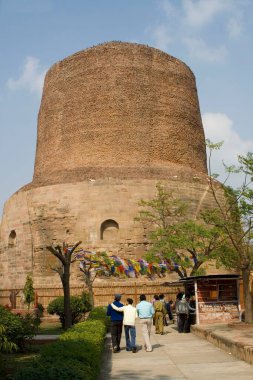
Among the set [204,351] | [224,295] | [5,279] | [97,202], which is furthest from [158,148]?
[204,351]

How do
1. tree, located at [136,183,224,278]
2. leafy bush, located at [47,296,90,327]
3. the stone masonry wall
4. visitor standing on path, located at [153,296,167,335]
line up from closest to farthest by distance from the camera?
visitor standing on path, located at [153,296,167,335]
leafy bush, located at [47,296,90,327]
tree, located at [136,183,224,278]
the stone masonry wall

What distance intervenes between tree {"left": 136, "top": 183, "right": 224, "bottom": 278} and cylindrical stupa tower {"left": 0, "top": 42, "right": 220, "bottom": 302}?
1.03m

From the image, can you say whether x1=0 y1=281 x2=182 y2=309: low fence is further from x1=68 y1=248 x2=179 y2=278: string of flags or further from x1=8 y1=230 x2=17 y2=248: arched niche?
x1=8 y1=230 x2=17 y2=248: arched niche

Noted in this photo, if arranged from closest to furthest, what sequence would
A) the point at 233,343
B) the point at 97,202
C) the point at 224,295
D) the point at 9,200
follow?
the point at 233,343 → the point at 224,295 → the point at 97,202 → the point at 9,200

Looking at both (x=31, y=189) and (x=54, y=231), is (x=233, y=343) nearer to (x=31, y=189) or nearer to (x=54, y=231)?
(x=54, y=231)

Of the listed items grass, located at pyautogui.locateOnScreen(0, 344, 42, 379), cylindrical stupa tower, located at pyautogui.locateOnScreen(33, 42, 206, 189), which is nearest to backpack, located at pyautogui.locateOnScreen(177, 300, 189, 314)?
grass, located at pyautogui.locateOnScreen(0, 344, 42, 379)

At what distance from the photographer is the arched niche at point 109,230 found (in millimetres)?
23641

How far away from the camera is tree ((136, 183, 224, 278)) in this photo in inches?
748

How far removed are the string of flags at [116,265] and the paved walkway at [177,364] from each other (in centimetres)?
1095

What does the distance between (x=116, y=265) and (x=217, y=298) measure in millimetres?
9804

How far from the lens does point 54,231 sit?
78.8 feet

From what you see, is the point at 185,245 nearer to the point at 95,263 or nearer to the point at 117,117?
the point at 95,263

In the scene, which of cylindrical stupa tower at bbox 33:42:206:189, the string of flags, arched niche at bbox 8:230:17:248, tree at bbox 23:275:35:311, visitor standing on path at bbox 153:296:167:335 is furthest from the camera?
cylindrical stupa tower at bbox 33:42:206:189

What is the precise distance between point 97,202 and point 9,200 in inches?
248
